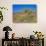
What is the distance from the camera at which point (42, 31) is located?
15.7 feet

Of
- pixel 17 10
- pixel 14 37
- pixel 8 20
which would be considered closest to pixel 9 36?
pixel 14 37

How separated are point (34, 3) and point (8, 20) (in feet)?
3.11

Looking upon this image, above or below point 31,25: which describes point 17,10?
above

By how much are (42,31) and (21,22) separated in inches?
27.5

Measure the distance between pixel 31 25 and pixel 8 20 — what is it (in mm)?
720

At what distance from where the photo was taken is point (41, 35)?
15.1 feet

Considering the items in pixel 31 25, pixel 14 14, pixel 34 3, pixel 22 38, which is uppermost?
pixel 34 3

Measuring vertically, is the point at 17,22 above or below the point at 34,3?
below

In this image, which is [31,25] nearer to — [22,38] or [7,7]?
[22,38]

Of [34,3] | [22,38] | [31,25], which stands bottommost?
[22,38]

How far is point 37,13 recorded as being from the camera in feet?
15.7

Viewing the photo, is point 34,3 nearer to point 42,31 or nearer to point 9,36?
point 42,31

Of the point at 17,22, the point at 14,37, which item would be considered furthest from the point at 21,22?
the point at 14,37

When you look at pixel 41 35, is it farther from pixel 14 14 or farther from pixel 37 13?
pixel 14 14
